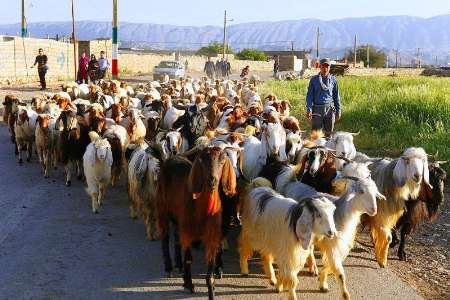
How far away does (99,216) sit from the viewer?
817cm

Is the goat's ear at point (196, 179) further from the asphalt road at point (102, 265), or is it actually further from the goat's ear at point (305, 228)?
the asphalt road at point (102, 265)

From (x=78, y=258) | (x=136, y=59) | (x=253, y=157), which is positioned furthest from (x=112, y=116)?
(x=136, y=59)

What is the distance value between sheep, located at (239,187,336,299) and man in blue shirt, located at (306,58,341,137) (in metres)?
4.09

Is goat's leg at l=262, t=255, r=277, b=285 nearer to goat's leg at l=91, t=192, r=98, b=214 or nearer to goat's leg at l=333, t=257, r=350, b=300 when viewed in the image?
goat's leg at l=333, t=257, r=350, b=300

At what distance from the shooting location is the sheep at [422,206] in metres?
6.71

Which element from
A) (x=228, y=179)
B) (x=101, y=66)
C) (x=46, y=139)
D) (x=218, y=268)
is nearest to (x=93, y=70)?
(x=101, y=66)

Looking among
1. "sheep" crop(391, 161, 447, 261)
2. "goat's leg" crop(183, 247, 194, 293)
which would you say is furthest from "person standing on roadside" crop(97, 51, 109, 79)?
"goat's leg" crop(183, 247, 194, 293)

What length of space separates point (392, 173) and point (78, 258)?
3.72 m

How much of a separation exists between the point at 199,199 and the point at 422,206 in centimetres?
292

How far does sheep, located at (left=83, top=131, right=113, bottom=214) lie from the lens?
8.58 metres

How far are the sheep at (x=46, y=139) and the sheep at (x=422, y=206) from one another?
681 centimetres

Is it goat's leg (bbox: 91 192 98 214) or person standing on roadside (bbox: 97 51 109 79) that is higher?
person standing on roadside (bbox: 97 51 109 79)

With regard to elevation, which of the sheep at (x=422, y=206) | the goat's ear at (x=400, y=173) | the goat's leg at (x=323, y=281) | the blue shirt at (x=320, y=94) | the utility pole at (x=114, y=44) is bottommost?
the goat's leg at (x=323, y=281)

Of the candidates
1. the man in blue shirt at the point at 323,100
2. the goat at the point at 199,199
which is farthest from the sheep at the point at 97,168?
the man in blue shirt at the point at 323,100
